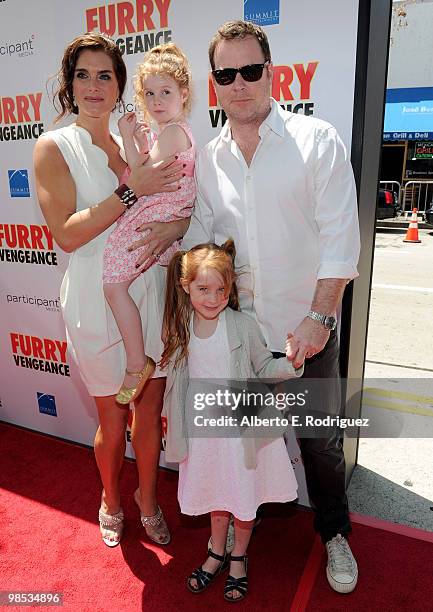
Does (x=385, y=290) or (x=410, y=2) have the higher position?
(x=410, y=2)

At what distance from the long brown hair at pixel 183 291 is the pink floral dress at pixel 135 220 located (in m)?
0.19

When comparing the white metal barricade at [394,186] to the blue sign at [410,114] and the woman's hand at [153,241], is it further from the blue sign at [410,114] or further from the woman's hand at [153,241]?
the woman's hand at [153,241]

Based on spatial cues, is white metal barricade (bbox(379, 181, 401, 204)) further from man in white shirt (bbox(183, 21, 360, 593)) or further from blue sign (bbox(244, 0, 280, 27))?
man in white shirt (bbox(183, 21, 360, 593))

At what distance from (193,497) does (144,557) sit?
669 mm

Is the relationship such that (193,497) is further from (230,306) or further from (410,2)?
(410,2)

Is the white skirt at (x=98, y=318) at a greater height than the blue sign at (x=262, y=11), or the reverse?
the blue sign at (x=262, y=11)

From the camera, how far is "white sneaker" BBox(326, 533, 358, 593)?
2404 mm

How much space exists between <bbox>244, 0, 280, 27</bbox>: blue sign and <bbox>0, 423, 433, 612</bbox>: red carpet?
8.50ft

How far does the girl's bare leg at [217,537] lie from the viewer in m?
2.40

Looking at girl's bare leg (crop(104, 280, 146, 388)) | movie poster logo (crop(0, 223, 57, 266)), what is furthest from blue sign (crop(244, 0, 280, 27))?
movie poster logo (crop(0, 223, 57, 266))

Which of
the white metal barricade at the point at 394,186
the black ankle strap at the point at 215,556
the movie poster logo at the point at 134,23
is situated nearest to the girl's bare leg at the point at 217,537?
the black ankle strap at the point at 215,556

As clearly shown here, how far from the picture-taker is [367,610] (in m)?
2.32

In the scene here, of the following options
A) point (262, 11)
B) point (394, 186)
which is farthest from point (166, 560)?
point (394, 186)

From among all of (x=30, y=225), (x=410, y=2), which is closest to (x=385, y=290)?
(x=30, y=225)
